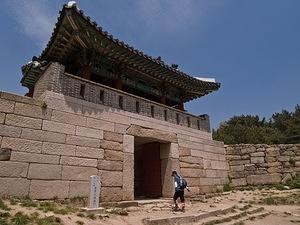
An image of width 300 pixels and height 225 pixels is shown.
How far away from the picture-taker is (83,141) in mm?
7770

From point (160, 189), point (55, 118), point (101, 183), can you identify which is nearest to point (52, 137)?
point (55, 118)

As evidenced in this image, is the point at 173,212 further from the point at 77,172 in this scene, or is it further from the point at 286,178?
the point at 286,178

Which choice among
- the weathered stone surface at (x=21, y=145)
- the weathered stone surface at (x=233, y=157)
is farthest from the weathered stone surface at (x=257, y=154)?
the weathered stone surface at (x=21, y=145)

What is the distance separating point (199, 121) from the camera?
40.3 ft

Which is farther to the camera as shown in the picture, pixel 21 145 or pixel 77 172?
pixel 77 172

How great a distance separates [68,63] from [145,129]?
12.2 feet

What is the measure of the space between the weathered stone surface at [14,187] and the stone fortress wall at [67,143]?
0.02 metres

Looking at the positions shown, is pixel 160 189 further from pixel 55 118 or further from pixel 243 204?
pixel 55 118

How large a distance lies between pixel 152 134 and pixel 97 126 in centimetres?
233

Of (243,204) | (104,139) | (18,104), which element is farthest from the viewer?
(243,204)

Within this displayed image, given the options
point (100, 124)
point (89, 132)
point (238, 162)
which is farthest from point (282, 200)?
point (89, 132)

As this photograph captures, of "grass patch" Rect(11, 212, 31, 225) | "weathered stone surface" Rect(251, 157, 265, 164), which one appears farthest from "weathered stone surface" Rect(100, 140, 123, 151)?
"weathered stone surface" Rect(251, 157, 265, 164)

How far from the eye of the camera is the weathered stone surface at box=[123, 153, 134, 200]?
8310mm

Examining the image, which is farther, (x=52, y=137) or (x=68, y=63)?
(x=68, y=63)
